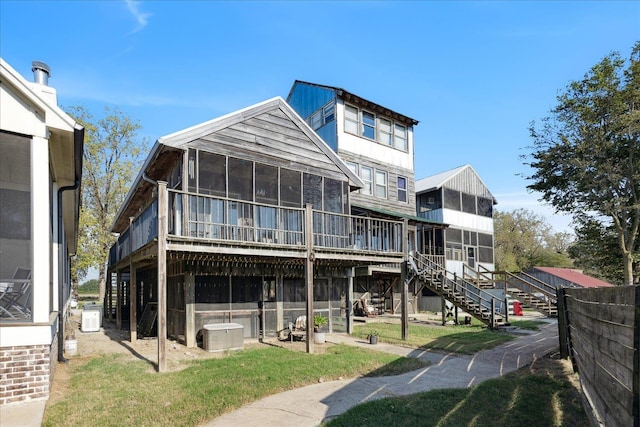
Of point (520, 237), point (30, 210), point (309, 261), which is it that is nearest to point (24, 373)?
point (30, 210)

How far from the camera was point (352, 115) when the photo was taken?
21.5 meters

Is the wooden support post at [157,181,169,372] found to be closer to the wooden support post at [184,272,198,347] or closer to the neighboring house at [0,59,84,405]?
the neighboring house at [0,59,84,405]

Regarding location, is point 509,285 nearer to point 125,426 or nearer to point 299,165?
point 299,165

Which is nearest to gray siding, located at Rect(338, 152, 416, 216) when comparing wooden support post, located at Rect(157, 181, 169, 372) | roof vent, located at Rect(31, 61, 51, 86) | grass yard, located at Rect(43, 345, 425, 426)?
grass yard, located at Rect(43, 345, 425, 426)

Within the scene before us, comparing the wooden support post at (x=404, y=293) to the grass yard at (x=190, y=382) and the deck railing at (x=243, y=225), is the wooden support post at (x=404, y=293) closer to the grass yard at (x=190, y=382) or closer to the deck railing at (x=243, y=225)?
the deck railing at (x=243, y=225)

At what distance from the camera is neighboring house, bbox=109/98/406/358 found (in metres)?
11.1

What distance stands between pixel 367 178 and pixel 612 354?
18.1 metres

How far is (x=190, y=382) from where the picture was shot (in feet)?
24.3

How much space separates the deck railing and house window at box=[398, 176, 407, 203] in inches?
369

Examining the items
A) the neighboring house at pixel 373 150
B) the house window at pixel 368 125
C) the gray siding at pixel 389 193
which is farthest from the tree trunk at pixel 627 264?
the house window at pixel 368 125

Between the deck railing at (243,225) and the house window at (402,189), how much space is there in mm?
9365

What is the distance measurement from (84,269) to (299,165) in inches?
964

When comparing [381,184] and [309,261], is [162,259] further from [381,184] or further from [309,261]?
[381,184]

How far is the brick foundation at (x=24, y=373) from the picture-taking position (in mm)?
5840
